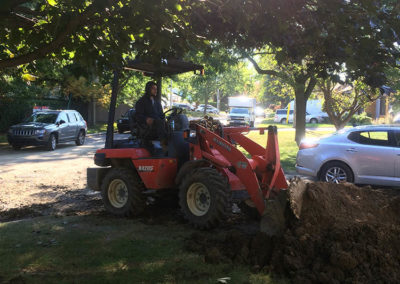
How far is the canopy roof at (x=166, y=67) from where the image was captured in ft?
22.3

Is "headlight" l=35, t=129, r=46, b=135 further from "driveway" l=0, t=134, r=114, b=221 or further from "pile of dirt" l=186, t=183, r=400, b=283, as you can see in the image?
"pile of dirt" l=186, t=183, r=400, b=283

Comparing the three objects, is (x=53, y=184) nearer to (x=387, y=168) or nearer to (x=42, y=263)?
(x=42, y=263)

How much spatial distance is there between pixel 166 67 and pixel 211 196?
8.55 feet

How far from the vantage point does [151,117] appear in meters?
6.95

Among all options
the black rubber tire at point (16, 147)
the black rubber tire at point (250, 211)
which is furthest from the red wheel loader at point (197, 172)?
the black rubber tire at point (16, 147)

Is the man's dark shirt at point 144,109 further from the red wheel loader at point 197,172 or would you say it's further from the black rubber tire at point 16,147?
the black rubber tire at point 16,147

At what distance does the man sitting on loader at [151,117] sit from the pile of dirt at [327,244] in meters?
1.88

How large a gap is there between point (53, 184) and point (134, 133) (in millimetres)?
4280

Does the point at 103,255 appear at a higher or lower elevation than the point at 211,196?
lower

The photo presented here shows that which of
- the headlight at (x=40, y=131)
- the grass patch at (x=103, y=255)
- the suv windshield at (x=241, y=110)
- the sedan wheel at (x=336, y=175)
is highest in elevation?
the suv windshield at (x=241, y=110)

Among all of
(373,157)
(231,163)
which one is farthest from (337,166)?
(231,163)

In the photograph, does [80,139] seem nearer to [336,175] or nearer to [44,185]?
[44,185]

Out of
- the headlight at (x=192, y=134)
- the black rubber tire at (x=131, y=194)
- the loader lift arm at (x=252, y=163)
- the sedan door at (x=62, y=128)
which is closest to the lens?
the loader lift arm at (x=252, y=163)

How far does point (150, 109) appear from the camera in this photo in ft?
22.8
